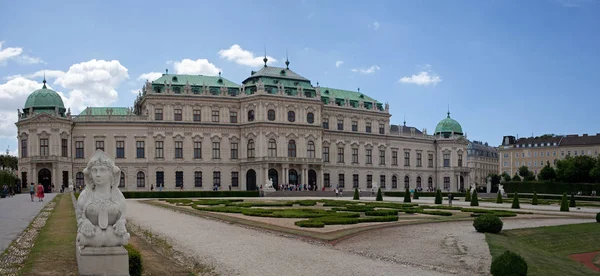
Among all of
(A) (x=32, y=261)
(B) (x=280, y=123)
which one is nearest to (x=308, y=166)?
(B) (x=280, y=123)

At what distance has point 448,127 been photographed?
94.4m

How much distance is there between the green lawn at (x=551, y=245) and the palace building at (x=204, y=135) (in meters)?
49.3

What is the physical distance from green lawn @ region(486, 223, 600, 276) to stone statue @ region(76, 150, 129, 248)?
32.6 ft

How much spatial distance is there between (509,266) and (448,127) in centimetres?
8445

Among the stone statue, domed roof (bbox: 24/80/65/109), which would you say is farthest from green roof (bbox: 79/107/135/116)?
the stone statue

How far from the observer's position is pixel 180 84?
244 ft

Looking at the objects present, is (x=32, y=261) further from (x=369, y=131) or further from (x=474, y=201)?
(x=369, y=131)

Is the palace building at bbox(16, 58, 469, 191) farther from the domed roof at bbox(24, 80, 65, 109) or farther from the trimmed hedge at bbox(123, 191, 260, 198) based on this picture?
the trimmed hedge at bbox(123, 191, 260, 198)

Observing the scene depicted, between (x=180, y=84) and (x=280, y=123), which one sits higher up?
(x=180, y=84)

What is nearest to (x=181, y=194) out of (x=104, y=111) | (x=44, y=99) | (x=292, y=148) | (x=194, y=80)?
(x=292, y=148)

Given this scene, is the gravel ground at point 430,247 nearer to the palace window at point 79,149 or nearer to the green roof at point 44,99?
the palace window at point 79,149

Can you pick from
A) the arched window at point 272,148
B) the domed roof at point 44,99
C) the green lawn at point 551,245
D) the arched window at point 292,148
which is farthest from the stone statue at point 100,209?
the arched window at point 292,148

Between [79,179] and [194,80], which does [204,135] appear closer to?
[194,80]

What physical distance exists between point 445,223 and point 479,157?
12118 centimetres
